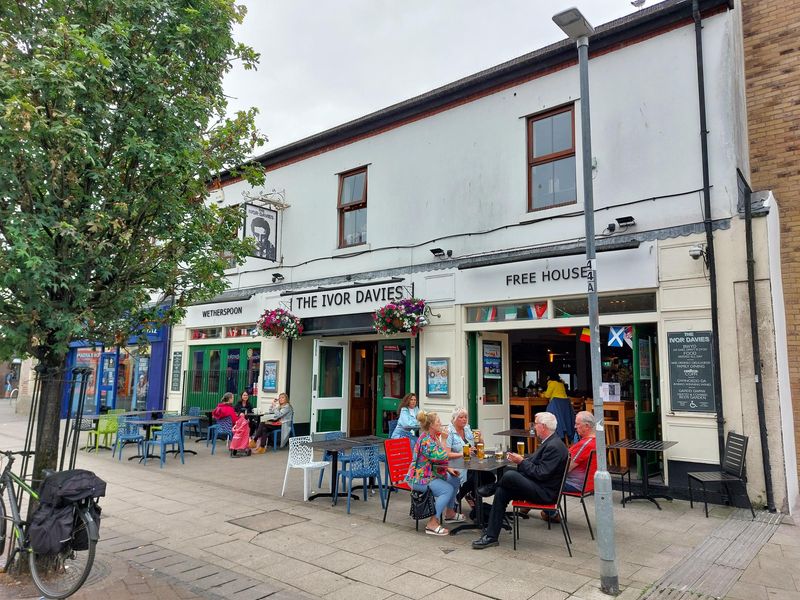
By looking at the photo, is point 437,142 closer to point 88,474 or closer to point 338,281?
point 338,281

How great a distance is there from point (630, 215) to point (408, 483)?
5.24 m

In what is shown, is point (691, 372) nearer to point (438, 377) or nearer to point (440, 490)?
point (440, 490)

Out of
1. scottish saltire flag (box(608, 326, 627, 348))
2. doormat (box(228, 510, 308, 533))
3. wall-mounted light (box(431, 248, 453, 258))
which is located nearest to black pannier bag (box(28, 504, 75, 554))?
doormat (box(228, 510, 308, 533))

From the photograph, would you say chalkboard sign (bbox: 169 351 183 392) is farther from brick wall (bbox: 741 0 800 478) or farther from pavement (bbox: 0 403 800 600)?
brick wall (bbox: 741 0 800 478)

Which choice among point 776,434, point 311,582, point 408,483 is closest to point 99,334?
point 311,582

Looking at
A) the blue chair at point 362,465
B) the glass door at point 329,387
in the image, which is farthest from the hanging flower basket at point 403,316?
the blue chair at point 362,465

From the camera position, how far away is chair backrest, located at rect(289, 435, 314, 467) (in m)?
7.77

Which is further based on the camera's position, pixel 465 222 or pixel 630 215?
pixel 465 222

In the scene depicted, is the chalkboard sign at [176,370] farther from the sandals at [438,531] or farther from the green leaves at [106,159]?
the sandals at [438,531]

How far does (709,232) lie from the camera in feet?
25.4

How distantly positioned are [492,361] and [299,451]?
14.3 feet

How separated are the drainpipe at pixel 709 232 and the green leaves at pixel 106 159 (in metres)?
6.15

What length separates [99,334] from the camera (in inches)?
207

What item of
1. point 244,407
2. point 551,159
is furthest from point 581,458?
point 244,407
